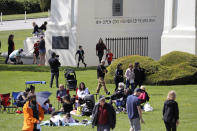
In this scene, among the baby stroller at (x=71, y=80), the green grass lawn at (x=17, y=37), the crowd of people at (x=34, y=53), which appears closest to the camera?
the baby stroller at (x=71, y=80)

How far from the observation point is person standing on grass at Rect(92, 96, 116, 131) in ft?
56.0

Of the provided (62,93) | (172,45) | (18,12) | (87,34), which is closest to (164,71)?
(172,45)

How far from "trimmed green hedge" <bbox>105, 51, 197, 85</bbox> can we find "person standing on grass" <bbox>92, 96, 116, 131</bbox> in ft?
41.0

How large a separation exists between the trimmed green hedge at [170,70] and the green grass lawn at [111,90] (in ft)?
2.02

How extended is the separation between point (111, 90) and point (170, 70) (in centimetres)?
315

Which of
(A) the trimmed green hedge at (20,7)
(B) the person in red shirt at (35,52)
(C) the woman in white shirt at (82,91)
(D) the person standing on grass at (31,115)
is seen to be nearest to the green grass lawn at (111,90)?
(C) the woman in white shirt at (82,91)

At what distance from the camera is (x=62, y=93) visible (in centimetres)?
2312

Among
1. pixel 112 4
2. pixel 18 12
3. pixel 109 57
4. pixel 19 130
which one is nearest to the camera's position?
pixel 19 130

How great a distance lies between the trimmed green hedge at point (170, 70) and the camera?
2941 centimetres

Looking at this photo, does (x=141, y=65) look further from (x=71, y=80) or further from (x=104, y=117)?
(x=104, y=117)

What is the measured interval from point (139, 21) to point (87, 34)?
3653 millimetres

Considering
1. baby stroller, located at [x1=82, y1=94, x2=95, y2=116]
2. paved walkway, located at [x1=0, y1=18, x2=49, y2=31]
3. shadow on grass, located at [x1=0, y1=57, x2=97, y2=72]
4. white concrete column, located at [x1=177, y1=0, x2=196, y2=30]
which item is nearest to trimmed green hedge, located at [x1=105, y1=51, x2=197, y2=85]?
white concrete column, located at [x1=177, y1=0, x2=196, y2=30]

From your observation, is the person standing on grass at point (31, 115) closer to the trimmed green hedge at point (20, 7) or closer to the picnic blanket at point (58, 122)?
the picnic blanket at point (58, 122)

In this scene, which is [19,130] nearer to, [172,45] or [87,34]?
[172,45]
